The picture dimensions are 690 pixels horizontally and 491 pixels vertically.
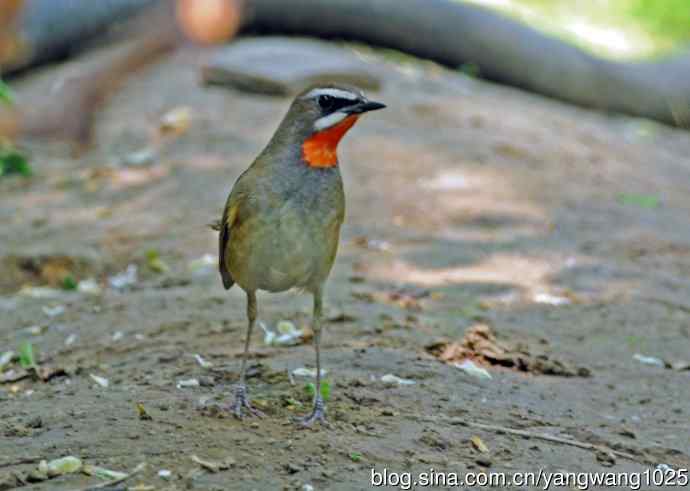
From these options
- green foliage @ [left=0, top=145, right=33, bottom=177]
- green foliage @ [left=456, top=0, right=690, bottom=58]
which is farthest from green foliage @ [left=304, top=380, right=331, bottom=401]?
green foliage @ [left=456, top=0, right=690, bottom=58]

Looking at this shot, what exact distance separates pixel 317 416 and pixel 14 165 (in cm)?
514

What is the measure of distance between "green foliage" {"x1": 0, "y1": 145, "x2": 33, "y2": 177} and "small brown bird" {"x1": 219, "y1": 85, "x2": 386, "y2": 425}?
4602 mm

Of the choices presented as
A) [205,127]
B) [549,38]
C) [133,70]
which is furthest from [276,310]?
[549,38]

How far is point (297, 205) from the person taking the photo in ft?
14.5

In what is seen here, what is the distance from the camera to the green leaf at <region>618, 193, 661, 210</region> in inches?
325

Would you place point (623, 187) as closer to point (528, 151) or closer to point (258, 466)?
point (528, 151)

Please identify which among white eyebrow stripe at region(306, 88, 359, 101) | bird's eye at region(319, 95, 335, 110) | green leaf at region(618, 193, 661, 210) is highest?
white eyebrow stripe at region(306, 88, 359, 101)

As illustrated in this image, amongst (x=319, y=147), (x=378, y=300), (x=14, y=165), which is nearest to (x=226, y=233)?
(x=319, y=147)

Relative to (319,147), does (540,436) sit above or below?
below

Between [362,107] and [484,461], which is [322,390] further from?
[362,107]

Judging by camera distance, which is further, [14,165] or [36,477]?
[14,165]

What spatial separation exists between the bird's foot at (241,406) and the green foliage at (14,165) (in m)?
4.78

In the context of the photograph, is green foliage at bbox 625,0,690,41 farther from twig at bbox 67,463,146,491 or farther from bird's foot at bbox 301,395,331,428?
twig at bbox 67,463,146,491

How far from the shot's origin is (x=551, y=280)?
22.1 ft
